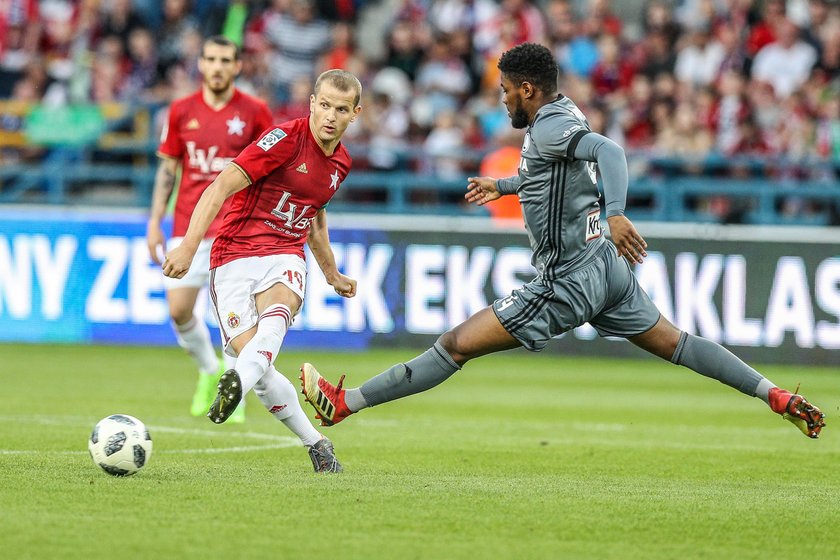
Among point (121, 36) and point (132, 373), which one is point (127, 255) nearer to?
point (132, 373)

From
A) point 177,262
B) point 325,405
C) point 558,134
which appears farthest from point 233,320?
point 558,134

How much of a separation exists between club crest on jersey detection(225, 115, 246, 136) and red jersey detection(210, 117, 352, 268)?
2.51 metres

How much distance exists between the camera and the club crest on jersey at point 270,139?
7.37 m

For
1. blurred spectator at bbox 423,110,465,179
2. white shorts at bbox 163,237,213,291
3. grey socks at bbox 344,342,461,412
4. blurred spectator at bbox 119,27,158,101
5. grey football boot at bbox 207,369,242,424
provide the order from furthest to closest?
blurred spectator at bbox 119,27,158,101 → blurred spectator at bbox 423,110,465,179 → white shorts at bbox 163,237,213,291 → grey socks at bbox 344,342,461,412 → grey football boot at bbox 207,369,242,424

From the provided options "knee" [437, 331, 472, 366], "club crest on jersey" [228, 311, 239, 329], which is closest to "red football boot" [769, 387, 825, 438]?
"knee" [437, 331, 472, 366]

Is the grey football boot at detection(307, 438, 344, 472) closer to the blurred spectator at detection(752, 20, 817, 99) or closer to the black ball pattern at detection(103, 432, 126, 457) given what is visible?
the black ball pattern at detection(103, 432, 126, 457)

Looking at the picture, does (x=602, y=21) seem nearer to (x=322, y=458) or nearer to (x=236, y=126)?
(x=236, y=126)

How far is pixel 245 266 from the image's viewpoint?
760 centimetres

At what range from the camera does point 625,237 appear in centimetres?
684

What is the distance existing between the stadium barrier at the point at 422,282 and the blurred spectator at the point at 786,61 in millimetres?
3430

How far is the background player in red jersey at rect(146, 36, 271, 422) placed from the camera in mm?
10234

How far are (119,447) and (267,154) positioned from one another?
168 cm

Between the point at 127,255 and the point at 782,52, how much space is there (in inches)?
353

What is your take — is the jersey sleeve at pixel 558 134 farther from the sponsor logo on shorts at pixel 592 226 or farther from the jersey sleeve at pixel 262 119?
the jersey sleeve at pixel 262 119
